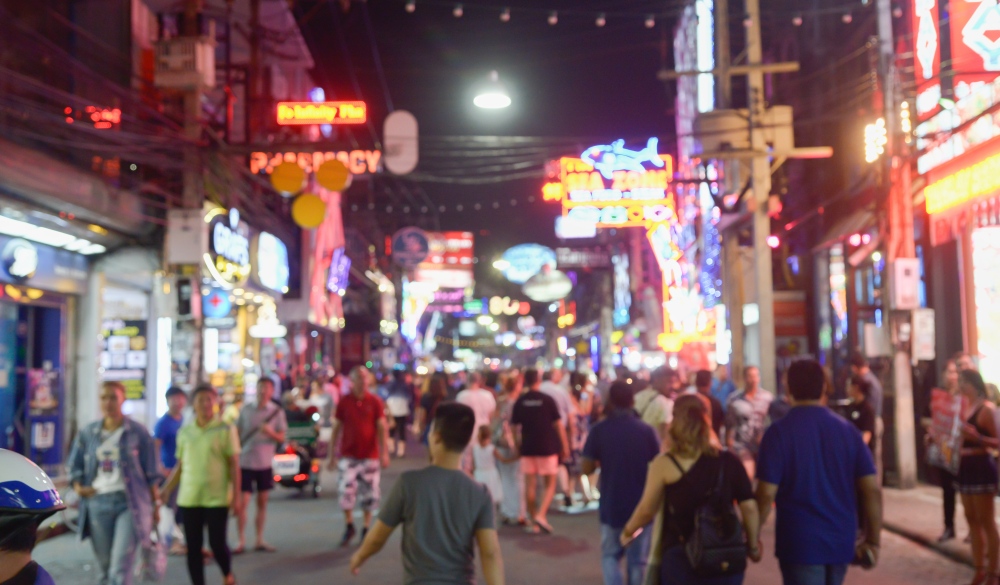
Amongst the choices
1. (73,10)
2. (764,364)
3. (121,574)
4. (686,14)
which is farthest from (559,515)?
(686,14)

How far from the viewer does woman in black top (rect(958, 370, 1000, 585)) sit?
27.8 feet

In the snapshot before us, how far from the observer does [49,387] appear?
53.7 ft

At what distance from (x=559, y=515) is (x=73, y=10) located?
12.5m

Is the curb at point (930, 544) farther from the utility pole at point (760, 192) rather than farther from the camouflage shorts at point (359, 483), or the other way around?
the camouflage shorts at point (359, 483)

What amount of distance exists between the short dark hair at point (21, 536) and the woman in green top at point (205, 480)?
6.05m

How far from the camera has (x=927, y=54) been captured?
1471 centimetres

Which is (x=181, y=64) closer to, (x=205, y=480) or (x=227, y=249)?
(x=227, y=249)

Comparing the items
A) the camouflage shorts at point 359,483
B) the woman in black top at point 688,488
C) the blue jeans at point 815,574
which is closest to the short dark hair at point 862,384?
the camouflage shorts at point 359,483

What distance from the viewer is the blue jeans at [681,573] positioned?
16.0 feet

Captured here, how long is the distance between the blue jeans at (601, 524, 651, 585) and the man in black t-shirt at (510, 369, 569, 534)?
15.8 ft

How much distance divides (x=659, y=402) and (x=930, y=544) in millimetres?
3336

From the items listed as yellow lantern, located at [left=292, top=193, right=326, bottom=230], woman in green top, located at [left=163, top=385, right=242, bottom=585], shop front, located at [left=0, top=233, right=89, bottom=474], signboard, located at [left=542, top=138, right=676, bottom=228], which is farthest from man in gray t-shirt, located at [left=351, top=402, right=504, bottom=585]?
signboard, located at [left=542, top=138, right=676, bottom=228]

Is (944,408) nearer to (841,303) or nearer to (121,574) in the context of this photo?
(121,574)

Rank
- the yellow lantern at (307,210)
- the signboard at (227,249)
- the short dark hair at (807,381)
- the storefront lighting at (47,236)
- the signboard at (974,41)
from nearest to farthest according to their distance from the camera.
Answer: the short dark hair at (807,381) → the signboard at (974,41) → the storefront lighting at (47,236) → the signboard at (227,249) → the yellow lantern at (307,210)
